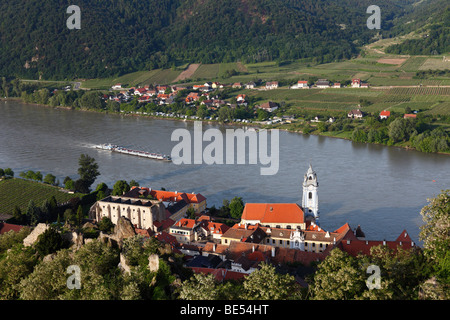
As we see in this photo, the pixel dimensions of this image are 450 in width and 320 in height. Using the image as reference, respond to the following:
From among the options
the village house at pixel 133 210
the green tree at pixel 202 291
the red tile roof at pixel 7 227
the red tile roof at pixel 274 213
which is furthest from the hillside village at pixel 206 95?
the green tree at pixel 202 291

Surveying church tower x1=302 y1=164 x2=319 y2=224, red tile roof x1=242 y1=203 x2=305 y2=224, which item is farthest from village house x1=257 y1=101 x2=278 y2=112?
red tile roof x1=242 y1=203 x2=305 y2=224

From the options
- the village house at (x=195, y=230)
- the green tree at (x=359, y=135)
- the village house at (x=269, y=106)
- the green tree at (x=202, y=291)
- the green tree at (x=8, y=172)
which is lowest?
the village house at (x=195, y=230)

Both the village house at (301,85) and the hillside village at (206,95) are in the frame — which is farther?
the village house at (301,85)

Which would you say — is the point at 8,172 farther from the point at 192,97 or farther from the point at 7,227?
the point at 192,97

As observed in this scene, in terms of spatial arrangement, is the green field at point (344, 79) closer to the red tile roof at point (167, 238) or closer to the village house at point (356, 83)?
the village house at point (356, 83)

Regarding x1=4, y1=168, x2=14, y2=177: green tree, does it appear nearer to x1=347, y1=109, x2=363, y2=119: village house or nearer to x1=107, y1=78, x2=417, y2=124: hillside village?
x1=107, y1=78, x2=417, y2=124: hillside village

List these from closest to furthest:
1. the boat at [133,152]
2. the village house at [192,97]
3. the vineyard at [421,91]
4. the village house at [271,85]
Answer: the boat at [133,152], the vineyard at [421,91], the village house at [192,97], the village house at [271,85]
